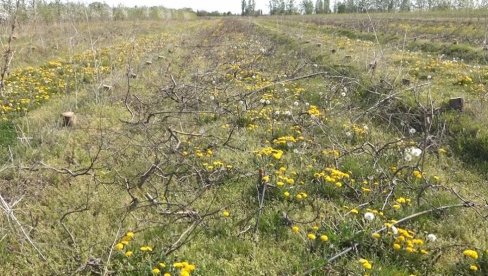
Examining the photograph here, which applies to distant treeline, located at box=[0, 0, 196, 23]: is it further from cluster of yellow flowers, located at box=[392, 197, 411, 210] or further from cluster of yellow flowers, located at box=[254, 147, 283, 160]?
cluster of yellow flowers, located at box=[392, 197, 411, 210]

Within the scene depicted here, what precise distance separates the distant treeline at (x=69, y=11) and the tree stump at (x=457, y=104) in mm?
6485

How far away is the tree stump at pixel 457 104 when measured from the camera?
720cm

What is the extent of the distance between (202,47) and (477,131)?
15.5 metres

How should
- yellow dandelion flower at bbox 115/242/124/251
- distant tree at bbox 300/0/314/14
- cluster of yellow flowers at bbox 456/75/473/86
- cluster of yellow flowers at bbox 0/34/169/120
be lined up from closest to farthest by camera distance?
yellow dandelion flower at bbox 115/242/124/251, cluster of yellow flowers at bbox 0/34/169/120, cluster of yellow flowers at bbox 456/75/473/86, distant tree at bbox 300/0/314/14

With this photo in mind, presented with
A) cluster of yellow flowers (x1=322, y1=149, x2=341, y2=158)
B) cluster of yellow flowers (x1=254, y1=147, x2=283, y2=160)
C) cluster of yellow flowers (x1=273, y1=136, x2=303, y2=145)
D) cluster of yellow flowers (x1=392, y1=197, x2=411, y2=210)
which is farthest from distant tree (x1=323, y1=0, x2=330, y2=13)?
cluster of yellow flowers (x1=392, y1=197, x2=411, y2=210)

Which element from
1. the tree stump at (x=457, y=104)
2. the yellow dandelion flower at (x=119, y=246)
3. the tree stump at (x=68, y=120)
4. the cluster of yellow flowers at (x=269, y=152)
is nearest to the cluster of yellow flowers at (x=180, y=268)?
the yellow dandelion flower at (x=119, y=246)

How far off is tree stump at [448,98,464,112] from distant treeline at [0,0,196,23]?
6485 mm

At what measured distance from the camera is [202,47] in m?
20.1

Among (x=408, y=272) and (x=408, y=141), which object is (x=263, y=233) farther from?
(x=408, y=141)

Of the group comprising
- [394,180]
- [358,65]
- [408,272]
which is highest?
[358,65]

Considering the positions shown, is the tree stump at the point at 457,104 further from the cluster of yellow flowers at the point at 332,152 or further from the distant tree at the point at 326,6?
the distant tree at the point at 326,6

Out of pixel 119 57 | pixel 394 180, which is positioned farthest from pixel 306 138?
pixel 119 57

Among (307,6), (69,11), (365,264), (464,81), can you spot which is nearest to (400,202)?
(365,264)

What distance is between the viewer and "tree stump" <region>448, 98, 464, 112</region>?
283 inches
